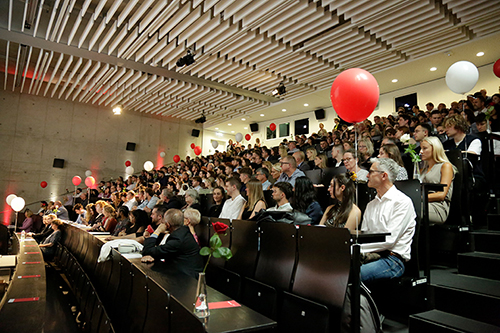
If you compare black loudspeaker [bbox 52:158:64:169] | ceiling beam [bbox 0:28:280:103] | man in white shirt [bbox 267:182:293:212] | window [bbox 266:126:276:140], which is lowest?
man in white shirt [bbox 267:182:293:212]

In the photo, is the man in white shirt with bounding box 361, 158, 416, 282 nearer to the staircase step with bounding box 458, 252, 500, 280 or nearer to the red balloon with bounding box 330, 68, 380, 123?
the staircase step with bounding box 458, 252, 500, 280

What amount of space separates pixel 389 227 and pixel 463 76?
10.9 feet

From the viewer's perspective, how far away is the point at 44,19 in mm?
7781

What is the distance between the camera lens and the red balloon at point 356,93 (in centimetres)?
277

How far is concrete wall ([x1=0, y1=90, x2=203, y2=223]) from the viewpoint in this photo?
35.9ft

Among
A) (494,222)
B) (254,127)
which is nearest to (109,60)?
(254,127)

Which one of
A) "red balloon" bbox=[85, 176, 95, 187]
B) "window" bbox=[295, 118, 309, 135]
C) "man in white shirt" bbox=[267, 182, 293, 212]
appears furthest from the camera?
"window" bbox=[295, 118, 309, 135]

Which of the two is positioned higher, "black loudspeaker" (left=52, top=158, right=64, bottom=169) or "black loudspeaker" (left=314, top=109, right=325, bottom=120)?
"black loudspeaker" (left=314, top=109, right=325, bottom=120)

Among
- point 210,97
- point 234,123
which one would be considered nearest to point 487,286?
point 210,97

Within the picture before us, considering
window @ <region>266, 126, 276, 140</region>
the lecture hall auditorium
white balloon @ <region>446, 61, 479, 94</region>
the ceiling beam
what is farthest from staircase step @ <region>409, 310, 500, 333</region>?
window @ <region>266, 126, 276, 140</region>

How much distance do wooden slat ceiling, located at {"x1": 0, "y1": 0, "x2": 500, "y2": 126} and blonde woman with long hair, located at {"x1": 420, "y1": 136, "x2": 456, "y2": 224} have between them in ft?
10.8

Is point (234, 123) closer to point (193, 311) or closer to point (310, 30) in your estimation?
point (310, 30)

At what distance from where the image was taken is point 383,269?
2.11 metres

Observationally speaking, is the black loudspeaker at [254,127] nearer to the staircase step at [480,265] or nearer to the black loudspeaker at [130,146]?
the black loudspeaker at [130,146]
